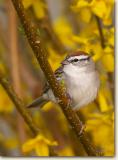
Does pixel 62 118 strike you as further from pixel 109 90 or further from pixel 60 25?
pixel 60 25

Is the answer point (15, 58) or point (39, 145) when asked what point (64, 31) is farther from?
point (39, 145)

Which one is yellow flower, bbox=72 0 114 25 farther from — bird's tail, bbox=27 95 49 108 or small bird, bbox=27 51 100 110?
bird's tail, bbox=27 95 49 108

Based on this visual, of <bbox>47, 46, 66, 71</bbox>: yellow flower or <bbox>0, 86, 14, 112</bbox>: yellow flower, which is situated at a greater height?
<bbox>47, 46, 66, 71</bbox>: yellow flower

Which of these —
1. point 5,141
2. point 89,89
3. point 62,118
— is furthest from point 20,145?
point 89,89

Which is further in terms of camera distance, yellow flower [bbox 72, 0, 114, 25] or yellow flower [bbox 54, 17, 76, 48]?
yellow flower [bbox 54, 17, 76, 48]

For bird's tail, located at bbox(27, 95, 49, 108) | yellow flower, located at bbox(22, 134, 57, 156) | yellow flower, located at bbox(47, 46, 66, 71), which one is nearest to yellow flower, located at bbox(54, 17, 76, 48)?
yellow flower, located at bbox(47, 46, 66, 71)

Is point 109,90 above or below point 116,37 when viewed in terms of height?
below

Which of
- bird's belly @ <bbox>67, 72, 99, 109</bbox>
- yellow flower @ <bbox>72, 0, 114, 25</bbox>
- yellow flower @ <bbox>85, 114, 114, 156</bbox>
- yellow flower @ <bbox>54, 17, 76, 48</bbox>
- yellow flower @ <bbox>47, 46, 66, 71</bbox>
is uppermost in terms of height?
yellow flower @ <bbox>72, 0, 114, 25</bbox>

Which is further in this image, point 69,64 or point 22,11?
point 69,64

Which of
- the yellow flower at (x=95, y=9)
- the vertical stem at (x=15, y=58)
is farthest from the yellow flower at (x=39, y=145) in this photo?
the yellow flower at (x=95, y=9)
